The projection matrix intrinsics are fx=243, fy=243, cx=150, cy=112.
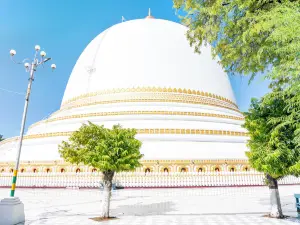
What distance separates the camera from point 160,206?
32.2ft

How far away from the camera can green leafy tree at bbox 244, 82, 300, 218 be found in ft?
22.1

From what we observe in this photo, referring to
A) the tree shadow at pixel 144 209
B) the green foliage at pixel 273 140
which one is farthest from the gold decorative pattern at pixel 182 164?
the green foliage at pixel 273 140

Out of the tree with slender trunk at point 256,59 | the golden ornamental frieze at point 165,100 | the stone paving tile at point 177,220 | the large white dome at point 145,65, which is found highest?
the large white dome at point 145,65

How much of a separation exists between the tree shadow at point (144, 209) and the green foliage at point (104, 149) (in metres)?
1.68

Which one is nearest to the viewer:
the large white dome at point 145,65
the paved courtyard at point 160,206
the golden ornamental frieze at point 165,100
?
the paved courtyard at point 160,206

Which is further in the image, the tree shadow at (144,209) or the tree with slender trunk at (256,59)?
the tree shadow at (144,209)

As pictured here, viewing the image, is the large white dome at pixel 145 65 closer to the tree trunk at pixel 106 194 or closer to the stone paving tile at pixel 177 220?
the tree trunk at pixel 106 194

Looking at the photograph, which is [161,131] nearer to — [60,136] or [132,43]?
[60,136]

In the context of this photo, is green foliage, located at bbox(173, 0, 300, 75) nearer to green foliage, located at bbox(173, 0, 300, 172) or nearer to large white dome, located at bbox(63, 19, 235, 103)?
green foliage, located at bbox(173, 0, 300, 172)

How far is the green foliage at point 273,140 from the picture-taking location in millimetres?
6703

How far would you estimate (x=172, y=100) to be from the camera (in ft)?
65.6

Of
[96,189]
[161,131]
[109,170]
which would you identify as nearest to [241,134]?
[161,131]

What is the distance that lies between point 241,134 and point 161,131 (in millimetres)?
5611

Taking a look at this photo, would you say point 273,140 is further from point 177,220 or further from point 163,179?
point 163,179
